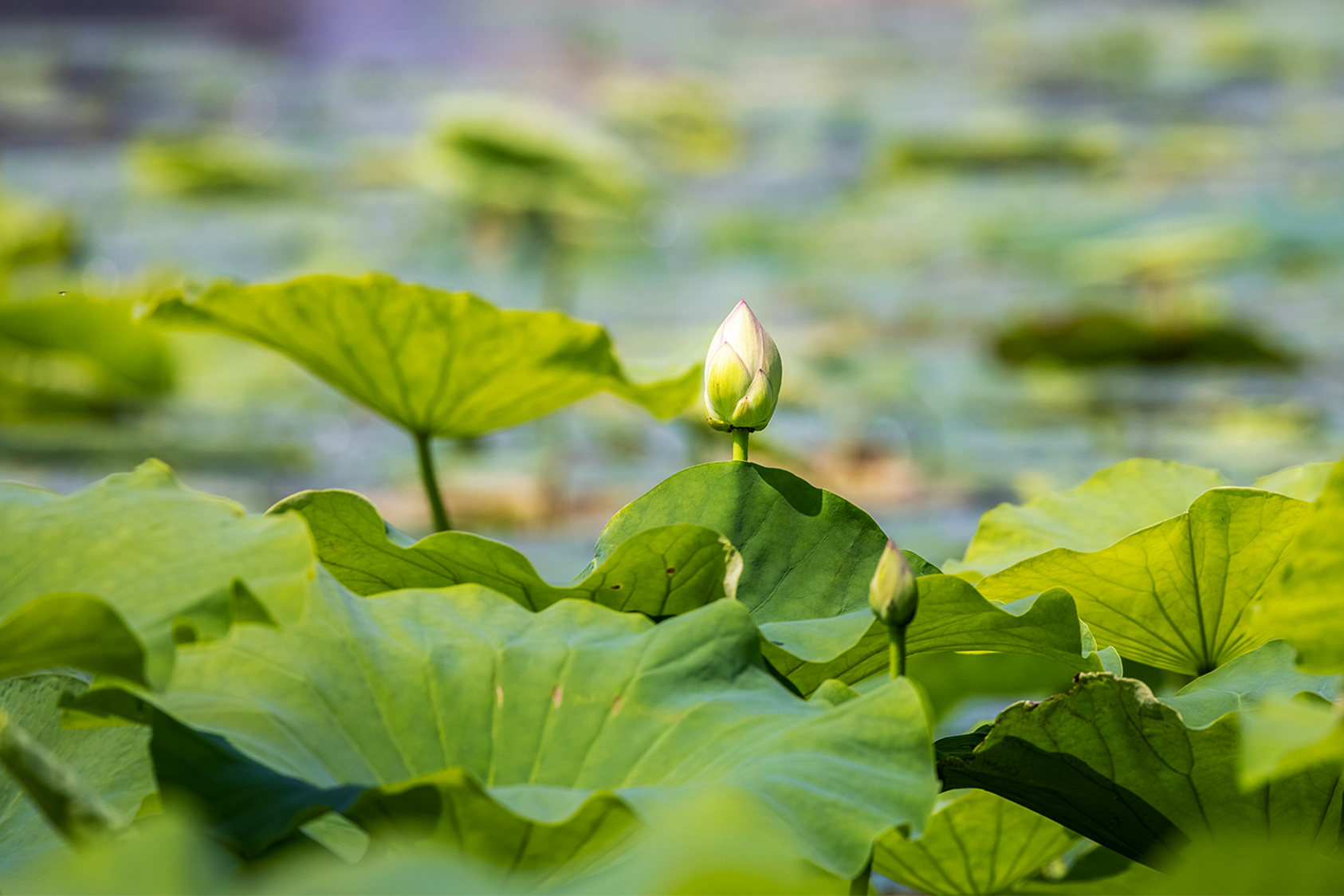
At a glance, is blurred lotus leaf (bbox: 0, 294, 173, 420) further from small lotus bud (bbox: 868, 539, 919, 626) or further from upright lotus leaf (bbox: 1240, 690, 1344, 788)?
upright lotus leaf (bbox: 1240, 690, 1344, 788)

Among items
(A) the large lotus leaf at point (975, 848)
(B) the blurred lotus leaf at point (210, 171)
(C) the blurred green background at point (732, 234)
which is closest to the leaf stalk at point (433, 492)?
(C) the blurred green background at point (732, 234)

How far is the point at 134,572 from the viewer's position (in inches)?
15.5

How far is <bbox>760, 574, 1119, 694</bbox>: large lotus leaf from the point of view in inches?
17.8

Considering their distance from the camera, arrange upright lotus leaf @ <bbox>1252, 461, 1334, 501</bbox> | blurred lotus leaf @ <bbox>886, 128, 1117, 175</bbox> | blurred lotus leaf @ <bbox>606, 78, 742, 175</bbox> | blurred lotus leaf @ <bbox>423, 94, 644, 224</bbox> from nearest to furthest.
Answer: upright lotus leaf @ <bbox>1252, 461, 1334, 501</bbox> → blurred lotus leaf @ <bbox>423, 94, 644, 224</bbox> → blurred lotus leaf @ <bbox>886, 128, 1117, 175</bbox> → blurred lotus leaf @ <bbox>606, 78, 742, 175</bbox>

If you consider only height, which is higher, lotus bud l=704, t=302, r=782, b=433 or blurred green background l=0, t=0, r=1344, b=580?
lotus bud l=704, t=302, r=782, b=433

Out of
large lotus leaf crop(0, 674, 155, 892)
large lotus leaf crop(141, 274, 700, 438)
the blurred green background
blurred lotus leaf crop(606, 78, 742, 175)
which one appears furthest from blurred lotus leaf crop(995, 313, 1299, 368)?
blurred lotus leaf crop(606, 78, 742, 175)

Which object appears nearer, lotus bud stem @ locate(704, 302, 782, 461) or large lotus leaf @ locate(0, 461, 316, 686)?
large lotus leaf @ locate(0, 461, 316, 686)

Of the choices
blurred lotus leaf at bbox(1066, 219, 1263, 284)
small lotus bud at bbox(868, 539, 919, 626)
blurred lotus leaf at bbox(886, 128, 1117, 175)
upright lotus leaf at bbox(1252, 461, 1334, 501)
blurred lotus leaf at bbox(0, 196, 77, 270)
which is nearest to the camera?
small lotus bud at bbox(868, 539, 919, 626)

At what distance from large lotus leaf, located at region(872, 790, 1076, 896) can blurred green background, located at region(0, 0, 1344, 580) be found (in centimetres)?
71

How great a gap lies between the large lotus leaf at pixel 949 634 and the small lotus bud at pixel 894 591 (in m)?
0.03

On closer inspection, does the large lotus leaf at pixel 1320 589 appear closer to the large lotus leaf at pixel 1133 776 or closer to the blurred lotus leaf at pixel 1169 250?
the large lotus leaf at pixel 1133 776

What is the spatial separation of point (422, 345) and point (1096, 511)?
444mm

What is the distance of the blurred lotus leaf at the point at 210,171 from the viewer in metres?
4.21

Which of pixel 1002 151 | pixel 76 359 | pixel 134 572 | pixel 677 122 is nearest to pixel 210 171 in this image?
pixel 677 122
